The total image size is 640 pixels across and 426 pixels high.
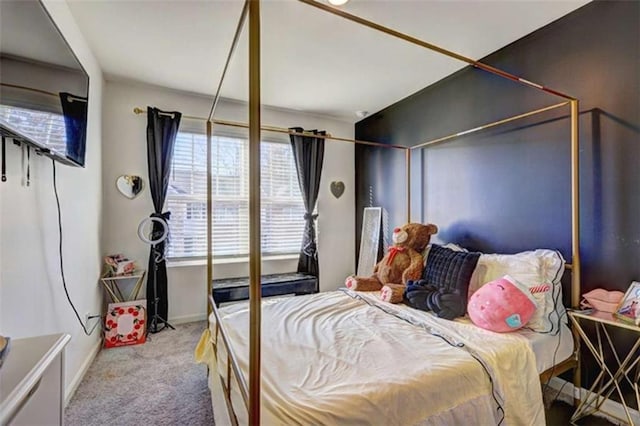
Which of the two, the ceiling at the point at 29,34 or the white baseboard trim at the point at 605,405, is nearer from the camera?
the ceiling at the point at 29,34

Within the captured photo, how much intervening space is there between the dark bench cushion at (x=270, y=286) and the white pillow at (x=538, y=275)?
191 cm

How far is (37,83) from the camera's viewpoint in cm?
126

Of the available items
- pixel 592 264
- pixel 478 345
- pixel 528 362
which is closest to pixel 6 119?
pixel 478 345

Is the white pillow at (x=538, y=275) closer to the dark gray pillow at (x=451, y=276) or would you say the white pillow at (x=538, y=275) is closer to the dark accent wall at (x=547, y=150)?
the dark gray pillow at (x=451, y=276)

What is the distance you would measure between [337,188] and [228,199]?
4.72 feet

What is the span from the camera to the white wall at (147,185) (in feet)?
9.84

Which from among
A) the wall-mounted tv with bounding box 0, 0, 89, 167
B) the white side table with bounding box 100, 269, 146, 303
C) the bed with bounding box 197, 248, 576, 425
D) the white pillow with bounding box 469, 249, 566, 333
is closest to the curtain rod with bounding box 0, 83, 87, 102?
the wall-mounted tv with bounding box 0, 0, 89, 167

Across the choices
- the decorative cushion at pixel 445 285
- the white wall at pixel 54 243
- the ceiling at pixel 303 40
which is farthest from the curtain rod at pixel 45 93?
the decorative cushion at pixel 445 285

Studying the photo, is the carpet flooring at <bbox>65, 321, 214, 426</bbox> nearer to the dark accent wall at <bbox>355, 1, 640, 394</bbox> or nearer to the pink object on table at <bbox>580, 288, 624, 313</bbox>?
the pink object on table at <bbox>580, 288, 624, 313</bbox>

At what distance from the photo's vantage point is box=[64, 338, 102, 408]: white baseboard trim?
6.20 feet

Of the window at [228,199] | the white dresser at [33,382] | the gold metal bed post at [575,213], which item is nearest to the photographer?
the white dresser at [33,382]

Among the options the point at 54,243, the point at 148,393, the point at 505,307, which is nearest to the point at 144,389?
the point at 148,393

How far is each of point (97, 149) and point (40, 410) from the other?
2526 millimetres

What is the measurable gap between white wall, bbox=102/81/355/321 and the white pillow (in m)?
2.21
